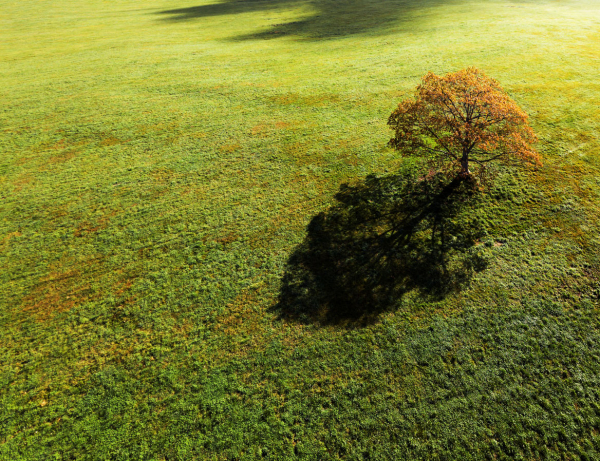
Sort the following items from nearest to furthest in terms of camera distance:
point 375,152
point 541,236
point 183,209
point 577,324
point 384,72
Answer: point 577,324
point 541,236
point 183,209
point 375,152
point 384,72

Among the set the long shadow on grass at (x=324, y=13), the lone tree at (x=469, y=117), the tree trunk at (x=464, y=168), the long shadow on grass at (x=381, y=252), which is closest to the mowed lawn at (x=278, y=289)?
the long shadow on grass at (x=381, y=252)

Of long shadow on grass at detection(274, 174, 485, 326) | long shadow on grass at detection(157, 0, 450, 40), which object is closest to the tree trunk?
long shadow on grass at detection(274, 174, 485, 326)

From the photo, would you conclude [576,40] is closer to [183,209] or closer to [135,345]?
[183,209]

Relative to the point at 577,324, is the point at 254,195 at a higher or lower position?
higher

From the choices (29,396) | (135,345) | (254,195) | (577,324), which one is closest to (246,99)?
(254,195)

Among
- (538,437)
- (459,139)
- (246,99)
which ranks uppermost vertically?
(246,99)

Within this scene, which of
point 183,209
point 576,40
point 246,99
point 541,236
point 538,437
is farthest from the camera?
point 576,40
